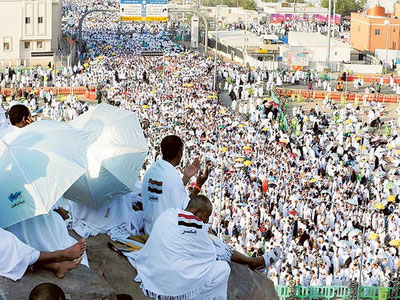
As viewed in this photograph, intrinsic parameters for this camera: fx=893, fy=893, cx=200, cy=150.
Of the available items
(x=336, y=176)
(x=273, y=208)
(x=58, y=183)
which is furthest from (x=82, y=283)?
(x=336, y=176)

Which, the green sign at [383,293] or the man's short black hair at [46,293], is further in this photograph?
the green sign at [383,293]

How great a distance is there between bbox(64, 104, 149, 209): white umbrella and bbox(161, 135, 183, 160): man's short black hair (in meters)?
0.29

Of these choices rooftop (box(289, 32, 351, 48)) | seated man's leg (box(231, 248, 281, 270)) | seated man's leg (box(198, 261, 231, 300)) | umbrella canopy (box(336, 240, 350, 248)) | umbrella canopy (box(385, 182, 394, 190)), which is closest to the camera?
seated man's leg (box(198, 261, 231, 300))

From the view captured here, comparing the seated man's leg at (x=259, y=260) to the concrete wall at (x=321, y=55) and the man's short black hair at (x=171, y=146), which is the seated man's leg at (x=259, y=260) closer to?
the man's short black hair at (x=171, y=146)

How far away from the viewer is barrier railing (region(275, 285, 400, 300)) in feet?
48.9

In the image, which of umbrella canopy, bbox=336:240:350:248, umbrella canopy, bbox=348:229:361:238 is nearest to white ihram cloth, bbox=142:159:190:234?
umbrella canopy, bbox=336:240:350:248

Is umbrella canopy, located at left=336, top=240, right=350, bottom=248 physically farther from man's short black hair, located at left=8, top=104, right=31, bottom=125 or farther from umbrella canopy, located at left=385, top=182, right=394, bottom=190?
man's short black hair, located at left=8, top=104, right=31, bottom=125

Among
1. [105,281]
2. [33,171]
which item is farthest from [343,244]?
[33,171]

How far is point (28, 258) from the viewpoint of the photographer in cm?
555

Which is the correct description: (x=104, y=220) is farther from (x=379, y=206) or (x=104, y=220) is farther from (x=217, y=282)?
(x=379, y=206)

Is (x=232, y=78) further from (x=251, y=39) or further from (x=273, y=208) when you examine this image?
(x=273, y=208)

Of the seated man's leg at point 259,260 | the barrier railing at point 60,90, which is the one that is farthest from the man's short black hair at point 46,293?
the barrier railing at point 60,90

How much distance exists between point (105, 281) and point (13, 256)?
942 millimetres

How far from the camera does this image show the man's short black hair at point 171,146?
23.7 ft
